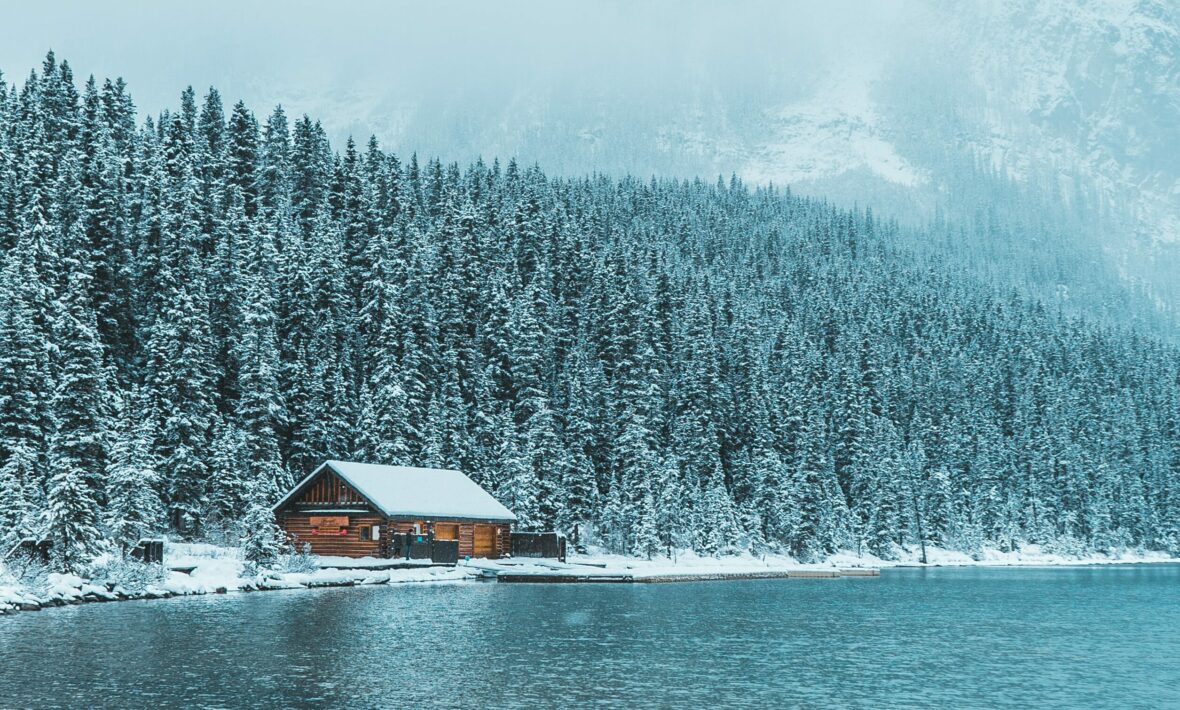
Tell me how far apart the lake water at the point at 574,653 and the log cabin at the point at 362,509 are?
537 inches

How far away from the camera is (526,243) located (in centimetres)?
12300

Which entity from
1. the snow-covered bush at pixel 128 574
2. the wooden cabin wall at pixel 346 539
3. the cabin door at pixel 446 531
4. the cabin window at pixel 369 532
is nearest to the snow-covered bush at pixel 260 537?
the snow-covered bush at pixel 128 574

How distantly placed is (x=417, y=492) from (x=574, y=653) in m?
40.2

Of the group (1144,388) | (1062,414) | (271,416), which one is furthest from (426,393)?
(1144,388)

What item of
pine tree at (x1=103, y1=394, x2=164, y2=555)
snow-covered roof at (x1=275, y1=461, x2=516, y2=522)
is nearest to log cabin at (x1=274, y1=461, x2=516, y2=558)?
snow-covered roof at (x1=275, y1=461, x2=516, y2=522)

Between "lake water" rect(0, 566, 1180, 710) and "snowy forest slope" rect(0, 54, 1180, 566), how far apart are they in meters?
15.0

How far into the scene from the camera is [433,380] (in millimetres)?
92438

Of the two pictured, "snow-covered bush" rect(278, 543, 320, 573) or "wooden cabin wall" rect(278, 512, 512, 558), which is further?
"wooden cabin wall" rect(278, 512, 512, 558)

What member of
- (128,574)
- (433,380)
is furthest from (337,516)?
(433,380)

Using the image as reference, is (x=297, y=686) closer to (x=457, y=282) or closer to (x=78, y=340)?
(x=78, y=340)

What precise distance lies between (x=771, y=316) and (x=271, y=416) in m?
109

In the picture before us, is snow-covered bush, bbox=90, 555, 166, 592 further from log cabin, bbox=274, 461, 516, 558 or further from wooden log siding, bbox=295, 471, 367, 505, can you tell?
wooden log siding, bbox=295, 471, 367, 505

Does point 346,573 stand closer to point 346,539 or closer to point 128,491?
point 346,539

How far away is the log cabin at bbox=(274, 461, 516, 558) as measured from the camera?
218ft
